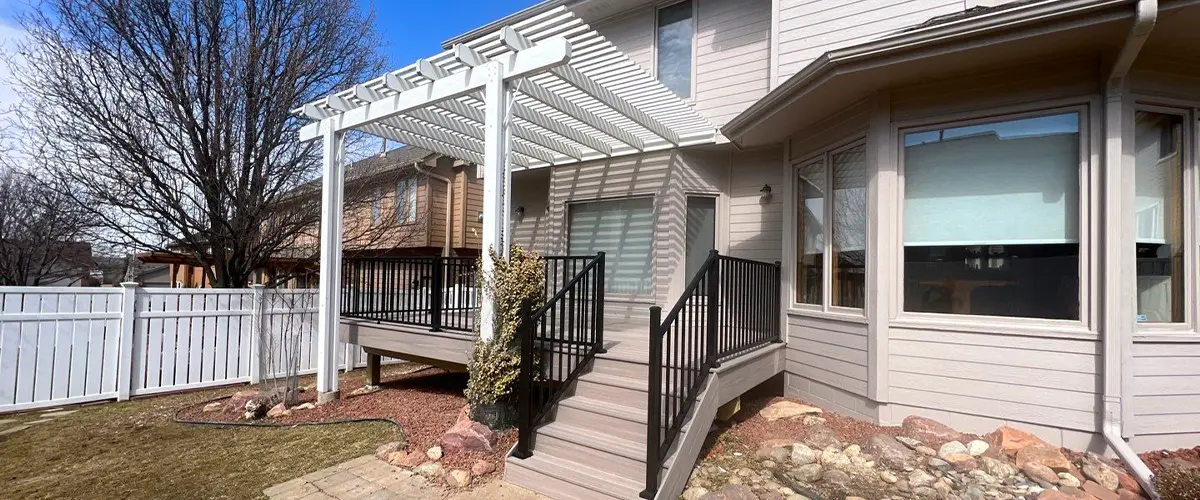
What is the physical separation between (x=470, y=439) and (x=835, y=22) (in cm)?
570

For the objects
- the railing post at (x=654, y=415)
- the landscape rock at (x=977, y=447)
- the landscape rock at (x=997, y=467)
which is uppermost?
the railing post at (x=654, y=415)

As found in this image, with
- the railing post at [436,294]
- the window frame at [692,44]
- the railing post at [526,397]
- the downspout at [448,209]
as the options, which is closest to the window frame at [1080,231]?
the railing post at [526,397]

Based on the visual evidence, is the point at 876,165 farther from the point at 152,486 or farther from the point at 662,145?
the point at 152,486

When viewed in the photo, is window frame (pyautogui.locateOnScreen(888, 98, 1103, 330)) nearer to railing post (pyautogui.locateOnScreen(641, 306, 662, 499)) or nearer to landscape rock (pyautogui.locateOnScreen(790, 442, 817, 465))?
landscape rock (pyautogui.locateOnScreen(790, 442, 817, 465))

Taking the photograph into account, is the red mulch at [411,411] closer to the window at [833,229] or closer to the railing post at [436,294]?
the railing post at [436,294]

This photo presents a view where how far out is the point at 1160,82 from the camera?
351cm

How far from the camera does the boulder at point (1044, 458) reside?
10.7 ft

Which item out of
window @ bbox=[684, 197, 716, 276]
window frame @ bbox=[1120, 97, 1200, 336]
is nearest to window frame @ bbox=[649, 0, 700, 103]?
window @ bbox=[684, 197, 716, 276]

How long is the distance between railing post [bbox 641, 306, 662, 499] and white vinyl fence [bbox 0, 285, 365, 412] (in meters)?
4.30

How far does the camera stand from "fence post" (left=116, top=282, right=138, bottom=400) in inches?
229

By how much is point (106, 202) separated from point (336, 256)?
15.1ft

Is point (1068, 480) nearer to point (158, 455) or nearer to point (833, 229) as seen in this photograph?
point (833, 229)

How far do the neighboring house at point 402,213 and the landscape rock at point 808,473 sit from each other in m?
7.76

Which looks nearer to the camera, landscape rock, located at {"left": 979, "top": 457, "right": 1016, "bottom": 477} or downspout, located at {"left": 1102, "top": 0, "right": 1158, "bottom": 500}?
landscape rock, located at {"left": 979, "top": 457, "right": 1016, "bottom": 477}
